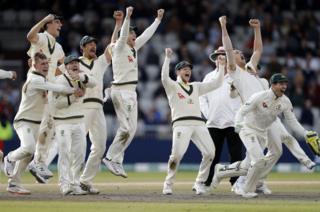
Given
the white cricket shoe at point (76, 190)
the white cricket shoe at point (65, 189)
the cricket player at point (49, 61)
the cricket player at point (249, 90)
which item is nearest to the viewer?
the white cricket shoe at point (65, 189)

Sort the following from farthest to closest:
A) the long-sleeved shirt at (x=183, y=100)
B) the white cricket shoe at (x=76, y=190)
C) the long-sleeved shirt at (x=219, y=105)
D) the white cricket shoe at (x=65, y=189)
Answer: the long-sleeved shirt at (x=219, y=105)
the long-sleeved shirt at (x=183, y=100)
the white cricket shoe at (x=76, y=190)
the white cricket shoe at (x=65, y=189)

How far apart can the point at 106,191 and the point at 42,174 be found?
110cm

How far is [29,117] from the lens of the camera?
17766mm

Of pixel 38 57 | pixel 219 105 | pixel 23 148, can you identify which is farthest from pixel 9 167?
pixel 219 105

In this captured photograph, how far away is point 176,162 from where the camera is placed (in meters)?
18.1

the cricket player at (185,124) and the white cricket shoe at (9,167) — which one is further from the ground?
the cricket player at (185,124)

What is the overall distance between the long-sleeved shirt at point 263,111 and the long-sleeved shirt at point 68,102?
240 cm

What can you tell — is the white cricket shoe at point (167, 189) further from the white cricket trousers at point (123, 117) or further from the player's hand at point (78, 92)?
the player's hand at point (78, 92)

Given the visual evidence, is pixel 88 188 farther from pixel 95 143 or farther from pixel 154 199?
pixel 154 199

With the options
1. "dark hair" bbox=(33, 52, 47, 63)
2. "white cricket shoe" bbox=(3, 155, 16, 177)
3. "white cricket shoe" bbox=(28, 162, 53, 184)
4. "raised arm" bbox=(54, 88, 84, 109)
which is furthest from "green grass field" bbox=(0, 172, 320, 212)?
"dark hair" bbox=(33, 52, 47, 63)

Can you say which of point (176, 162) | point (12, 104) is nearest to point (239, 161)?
point (176, 162)

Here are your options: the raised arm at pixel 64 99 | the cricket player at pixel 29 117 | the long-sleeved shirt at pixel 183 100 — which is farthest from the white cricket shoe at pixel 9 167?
the long-sleeved shirt at pixel 183 100

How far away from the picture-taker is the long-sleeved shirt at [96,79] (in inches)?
713

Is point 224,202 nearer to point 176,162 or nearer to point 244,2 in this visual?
point 176,162
